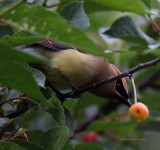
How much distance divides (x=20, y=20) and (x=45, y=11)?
0.11 metres

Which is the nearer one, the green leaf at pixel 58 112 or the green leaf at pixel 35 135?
the green leaf at pixel 58 112

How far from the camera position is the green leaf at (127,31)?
271 cm

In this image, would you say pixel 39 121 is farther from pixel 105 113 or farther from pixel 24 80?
pixel 24 80

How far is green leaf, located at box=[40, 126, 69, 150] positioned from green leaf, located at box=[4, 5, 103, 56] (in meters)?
0.48

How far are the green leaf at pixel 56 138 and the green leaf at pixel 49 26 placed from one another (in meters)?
0.48

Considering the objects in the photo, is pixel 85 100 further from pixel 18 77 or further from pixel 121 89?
pixel 18 77

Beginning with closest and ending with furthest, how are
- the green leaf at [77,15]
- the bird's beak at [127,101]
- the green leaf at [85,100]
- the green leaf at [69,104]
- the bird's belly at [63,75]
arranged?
the green leaf at [77,15] → the green leaf at [69,104] → the bird's belly at [63,75] → the bird's beak at [127,101] → the green leaf at [85,100]

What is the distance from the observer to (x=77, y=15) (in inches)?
84.7

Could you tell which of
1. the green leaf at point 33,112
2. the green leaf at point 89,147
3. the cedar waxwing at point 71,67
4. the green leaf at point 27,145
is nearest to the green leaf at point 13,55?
the green leaf at point 33,112

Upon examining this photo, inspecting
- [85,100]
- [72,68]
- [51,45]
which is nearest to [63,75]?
[72,68]

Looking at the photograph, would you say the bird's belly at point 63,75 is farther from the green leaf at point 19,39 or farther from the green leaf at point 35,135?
the green leaf at point 19,39

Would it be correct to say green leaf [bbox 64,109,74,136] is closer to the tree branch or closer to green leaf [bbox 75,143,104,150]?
green leaf [bbox 75,143,104,150]

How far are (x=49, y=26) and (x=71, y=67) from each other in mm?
1167

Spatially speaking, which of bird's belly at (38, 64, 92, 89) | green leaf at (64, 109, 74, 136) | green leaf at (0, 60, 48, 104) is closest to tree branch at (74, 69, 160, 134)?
bird's belly at (38, 64, 92, 89)
